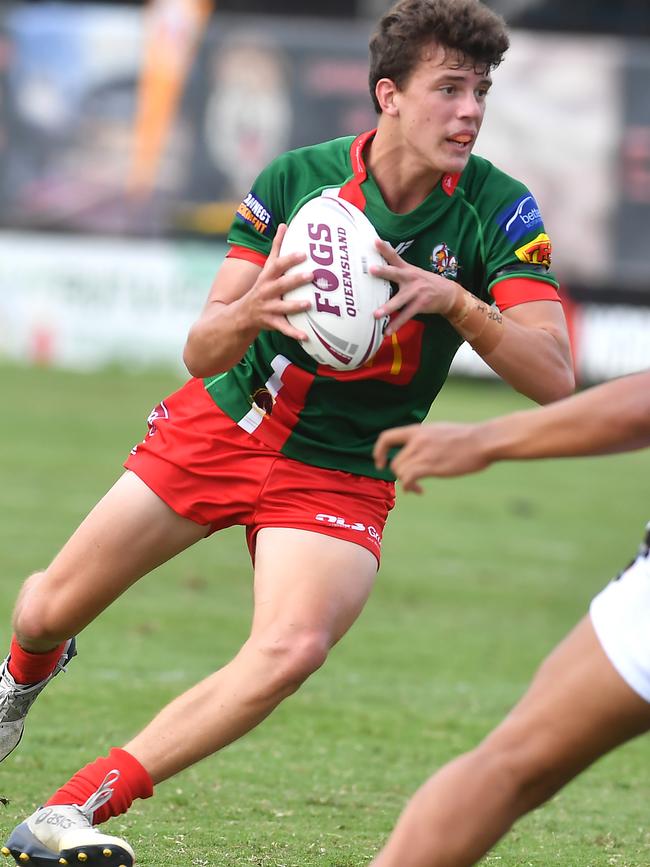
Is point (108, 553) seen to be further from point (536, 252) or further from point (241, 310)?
point (536, 252)

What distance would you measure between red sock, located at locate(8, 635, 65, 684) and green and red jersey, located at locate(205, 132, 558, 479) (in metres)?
1.05

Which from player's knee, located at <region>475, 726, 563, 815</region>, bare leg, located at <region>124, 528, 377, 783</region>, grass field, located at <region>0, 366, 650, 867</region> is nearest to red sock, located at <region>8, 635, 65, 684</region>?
grass field, located at <region>0, 366, 650, 867</region>

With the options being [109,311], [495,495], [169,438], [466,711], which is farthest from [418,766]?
[109,311]

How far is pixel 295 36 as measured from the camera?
20.9 m

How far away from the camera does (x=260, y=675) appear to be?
165 inches

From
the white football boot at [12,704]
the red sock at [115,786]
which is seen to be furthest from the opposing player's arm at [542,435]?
the white football boot at [12,704]

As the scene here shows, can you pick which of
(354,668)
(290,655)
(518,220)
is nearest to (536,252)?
(518,220)

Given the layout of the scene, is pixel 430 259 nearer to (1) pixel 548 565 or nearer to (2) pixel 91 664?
(2) pixel 91 664

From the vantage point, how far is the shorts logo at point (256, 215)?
4.57 metres

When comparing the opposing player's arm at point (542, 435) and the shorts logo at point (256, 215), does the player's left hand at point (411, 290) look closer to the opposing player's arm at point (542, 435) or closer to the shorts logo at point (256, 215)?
the shorts logo at point (256, 215)

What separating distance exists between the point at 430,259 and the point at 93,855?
1.98 metres

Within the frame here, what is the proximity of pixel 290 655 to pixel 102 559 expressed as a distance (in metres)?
0.76

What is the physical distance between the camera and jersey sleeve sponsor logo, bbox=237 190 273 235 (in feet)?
15.0

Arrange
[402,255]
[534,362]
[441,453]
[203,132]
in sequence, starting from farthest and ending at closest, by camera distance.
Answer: [203,132]
[402,255]
[534,362]
[441,453]
